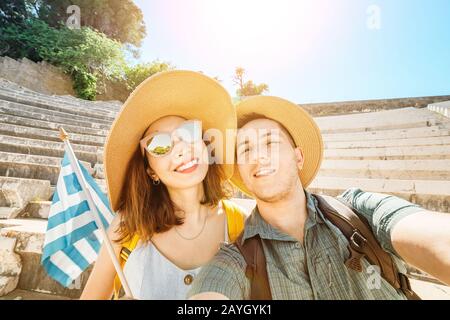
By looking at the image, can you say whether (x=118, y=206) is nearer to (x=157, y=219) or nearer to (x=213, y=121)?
(x=157, y=219)

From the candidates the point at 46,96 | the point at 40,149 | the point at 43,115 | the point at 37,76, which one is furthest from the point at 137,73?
the point at 40,149

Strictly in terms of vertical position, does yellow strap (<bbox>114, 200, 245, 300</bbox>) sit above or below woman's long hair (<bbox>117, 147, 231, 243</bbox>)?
below

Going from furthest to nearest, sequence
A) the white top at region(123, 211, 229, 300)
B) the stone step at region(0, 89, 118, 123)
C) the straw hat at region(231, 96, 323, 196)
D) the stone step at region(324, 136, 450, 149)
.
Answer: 1. the stone step at region(0, 89, 118, 123)
2. the stone step at region(324, 136, 450, 149)
3. the straw hat at region(231, 96, 323, 196)
4. the white top at region(123, 211, 229, 300)

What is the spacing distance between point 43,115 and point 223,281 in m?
6.56

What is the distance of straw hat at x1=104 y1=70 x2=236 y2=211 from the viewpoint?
1.57 meters

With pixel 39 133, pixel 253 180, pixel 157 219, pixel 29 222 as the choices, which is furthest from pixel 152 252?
pixel 39 133

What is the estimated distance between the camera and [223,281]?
1141 mm

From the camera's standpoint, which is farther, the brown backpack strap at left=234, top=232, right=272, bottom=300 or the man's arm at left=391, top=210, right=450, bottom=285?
the brown backpack strap at left=234, top=232, right=272, bottom=300

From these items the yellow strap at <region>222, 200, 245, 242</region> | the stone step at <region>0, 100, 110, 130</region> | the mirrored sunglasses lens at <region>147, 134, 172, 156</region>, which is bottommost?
the yellow strap at <region>222, 200, 245, 242</region>

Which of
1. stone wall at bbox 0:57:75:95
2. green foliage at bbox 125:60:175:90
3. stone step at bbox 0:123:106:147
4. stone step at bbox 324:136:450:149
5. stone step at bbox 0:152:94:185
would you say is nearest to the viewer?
stone step at bbox 0:152:94:185

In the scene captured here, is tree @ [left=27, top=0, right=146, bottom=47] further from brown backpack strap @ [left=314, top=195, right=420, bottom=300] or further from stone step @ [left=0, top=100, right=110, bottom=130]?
brown backpack strap @ [left=314, top=195, right=420, bottom=300]

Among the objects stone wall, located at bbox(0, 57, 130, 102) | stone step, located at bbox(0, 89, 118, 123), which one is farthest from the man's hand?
stone wall, located at bbox(0, 57, 130, 102)

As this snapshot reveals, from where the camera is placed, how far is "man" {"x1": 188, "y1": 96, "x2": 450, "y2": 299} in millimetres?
1142

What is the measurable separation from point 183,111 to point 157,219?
80 cm
